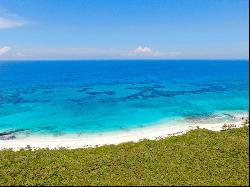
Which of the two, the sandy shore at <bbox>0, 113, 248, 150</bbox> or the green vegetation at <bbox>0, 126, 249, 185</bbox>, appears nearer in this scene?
the green vegetation at <bbox>0, 126, 249, 185</bbox>

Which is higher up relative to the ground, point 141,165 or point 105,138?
point 141,165

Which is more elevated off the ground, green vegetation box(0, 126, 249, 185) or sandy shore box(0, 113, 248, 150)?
green vegetation box(0, 126, 249, 185)

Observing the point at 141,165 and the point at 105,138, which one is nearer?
the point at 141,165

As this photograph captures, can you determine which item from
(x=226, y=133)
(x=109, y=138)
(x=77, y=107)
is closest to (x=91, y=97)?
(x=77, y=107)

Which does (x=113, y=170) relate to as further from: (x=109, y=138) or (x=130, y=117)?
(x=130, y=117)

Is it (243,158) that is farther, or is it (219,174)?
(243,158)
